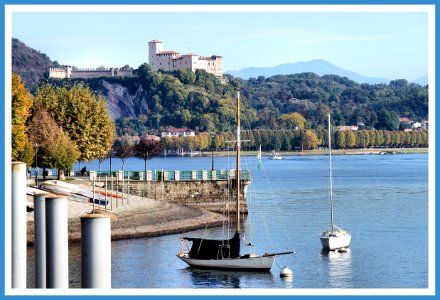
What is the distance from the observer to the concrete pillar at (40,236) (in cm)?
1345

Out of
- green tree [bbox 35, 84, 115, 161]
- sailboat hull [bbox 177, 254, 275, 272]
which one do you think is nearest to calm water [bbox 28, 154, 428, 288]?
sailboat hull [bbox 177, 254, 275, 272]

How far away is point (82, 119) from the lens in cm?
5897

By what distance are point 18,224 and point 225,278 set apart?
68.0 feet

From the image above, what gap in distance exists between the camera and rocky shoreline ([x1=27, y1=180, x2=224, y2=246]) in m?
43.4

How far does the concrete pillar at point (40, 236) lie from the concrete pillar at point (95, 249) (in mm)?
1488

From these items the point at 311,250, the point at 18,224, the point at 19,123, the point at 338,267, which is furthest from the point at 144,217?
the point at 18,224

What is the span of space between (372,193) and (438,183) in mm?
60748

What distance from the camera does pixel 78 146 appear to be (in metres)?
59.1

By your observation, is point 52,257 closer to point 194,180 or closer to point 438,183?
point 438,183

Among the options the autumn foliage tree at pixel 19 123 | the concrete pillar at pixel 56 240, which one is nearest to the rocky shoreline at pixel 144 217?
the autumn foliage tree at pixel 19 123

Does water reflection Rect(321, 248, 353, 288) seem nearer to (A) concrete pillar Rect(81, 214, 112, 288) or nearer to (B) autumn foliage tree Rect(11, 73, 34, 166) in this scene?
(B) autumn foliage tree Rect(11, 73, 34, 166)

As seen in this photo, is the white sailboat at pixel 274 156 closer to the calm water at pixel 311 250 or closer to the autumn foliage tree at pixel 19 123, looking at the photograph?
the calm water at pixel 311 250

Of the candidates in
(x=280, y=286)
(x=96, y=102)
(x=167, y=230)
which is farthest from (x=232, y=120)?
(x=280, y=286)

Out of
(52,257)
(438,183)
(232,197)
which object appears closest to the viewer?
(52,257)
